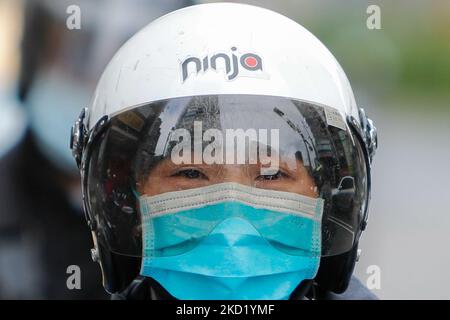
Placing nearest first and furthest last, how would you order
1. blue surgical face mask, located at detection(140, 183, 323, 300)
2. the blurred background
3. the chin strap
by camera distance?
blue surgical face mask, located at detection(140, 183, 323, 300)
the chin strap
the blurred background

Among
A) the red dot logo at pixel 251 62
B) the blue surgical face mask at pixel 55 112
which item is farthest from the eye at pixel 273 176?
the blue surgical face mask at pixel 55 112

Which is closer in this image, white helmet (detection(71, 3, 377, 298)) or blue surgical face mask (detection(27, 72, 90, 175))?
white helmet (detection(71, 3, 377, 298))

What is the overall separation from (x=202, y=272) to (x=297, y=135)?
1.04 ft

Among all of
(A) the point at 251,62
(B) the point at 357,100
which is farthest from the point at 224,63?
(B) the point at 357,100

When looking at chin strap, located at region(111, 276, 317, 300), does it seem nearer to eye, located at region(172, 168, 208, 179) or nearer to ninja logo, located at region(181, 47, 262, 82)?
eye, located at region(172, 168, 208, 179)

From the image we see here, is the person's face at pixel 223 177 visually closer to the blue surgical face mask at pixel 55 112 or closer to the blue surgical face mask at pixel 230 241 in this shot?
the blue surgical face mask at pixel 230 241

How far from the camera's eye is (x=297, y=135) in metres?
1.25

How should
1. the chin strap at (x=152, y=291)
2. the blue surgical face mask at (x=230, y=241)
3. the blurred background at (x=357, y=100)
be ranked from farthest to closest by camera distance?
the blurred background at (x=357, y=100), the chin strap at (x=152, y=291), the blue surgical face mask at (x=230, y=241)

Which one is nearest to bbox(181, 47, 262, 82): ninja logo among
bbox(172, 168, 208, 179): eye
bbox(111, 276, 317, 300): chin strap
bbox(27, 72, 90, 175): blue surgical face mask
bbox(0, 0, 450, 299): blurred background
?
bbox(172, 168, 208, 179): eye

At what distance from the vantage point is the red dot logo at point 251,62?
4.18ft

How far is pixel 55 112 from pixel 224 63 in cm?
117

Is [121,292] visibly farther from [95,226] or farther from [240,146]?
[240,146]

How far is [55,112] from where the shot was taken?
7.49 ft

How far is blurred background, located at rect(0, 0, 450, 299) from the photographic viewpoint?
217 centimetres
